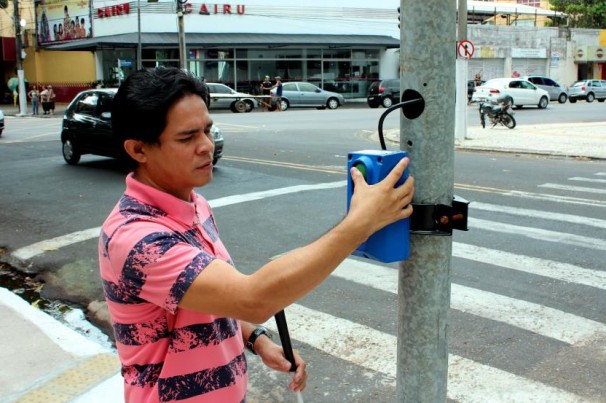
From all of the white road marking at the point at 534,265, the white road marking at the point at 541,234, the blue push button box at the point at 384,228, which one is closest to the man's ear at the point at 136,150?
the blue push button box at the point at 384,228

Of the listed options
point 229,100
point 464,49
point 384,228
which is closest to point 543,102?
point 229,100

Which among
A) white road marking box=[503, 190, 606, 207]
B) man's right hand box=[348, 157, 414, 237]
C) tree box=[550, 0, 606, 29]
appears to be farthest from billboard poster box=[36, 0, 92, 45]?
tree box=[550, 0, 606, 29]

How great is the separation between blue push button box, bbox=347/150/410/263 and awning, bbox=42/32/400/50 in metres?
35.5

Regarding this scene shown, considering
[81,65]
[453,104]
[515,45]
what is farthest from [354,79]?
[453,104]

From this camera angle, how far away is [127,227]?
1750 mm

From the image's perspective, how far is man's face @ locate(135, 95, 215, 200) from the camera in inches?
72.7

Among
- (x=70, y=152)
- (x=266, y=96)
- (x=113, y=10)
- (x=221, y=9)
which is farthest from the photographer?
(x=221, y=9)

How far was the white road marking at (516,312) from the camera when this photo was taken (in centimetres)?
502

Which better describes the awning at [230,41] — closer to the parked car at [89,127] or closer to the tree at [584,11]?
the parked car at [89,127]

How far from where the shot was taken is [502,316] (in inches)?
210

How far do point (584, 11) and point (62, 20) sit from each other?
4476cm

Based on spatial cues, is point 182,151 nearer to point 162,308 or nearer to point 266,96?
point 162,308

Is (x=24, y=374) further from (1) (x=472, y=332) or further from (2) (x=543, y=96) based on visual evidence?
(2) (x=543, y=96)

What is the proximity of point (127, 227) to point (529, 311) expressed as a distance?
4.45m
